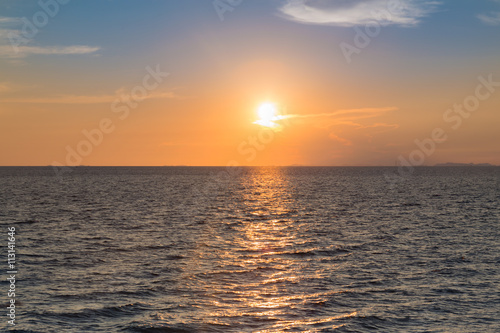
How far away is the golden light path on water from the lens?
21.9 metres

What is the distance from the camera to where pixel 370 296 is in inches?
1017

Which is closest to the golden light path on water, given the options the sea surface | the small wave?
the sea surface

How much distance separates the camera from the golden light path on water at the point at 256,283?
21.9m

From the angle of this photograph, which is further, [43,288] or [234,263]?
[234,263]

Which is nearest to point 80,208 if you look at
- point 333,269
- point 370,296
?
point 333,269

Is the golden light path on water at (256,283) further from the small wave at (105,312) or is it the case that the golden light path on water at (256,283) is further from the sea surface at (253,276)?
the small wave at (105,312)

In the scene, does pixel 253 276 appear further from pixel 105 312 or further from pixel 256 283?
pixel 105 312

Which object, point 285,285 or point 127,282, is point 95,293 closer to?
point 127,282

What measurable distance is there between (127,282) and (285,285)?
33.4 ft

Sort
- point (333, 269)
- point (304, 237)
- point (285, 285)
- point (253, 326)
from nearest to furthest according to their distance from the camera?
point (253, 326)
point (285, 285)
point (333, 269)
point (304, 237)

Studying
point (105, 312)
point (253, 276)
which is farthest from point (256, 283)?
point (105, 312)

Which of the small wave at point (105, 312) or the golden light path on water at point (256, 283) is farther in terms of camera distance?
the small wave at point (105, 312)

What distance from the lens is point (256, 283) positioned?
28.4 metres

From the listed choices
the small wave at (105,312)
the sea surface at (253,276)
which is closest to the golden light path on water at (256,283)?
the sea surface at (253,276)
